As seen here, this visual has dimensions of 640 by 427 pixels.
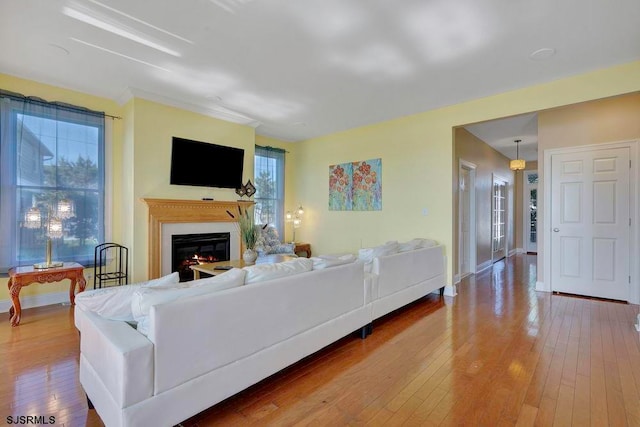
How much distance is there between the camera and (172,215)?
436 centimetres

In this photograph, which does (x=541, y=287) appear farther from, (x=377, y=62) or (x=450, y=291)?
(x=377, y=62)

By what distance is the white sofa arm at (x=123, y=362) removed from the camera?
1388mm

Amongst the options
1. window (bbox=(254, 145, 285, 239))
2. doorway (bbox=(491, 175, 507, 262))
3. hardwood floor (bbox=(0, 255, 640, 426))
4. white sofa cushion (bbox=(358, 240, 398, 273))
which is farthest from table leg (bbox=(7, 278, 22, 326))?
doorway (bbox=(491, 175, 507, 262))

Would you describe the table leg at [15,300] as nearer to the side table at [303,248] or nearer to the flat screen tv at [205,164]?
the flat screen tv at [205,164]

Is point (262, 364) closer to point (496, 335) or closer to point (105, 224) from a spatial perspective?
point (496, 335)

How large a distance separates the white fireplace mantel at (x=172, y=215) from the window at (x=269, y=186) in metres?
1.16

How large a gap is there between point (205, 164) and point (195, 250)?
1.36m

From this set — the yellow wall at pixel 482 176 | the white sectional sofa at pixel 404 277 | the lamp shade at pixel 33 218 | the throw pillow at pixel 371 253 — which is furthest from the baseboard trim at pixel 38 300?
A: the yellow wall at pixel 482 176

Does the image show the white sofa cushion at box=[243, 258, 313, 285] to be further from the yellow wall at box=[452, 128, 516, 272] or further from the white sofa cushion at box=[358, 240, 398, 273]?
the yellow wall at box=[452, 128, 516, 272]

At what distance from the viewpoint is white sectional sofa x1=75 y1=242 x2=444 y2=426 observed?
1.45 metres

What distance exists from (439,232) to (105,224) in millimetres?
4842

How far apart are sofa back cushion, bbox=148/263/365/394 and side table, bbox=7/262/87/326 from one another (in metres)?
2.84

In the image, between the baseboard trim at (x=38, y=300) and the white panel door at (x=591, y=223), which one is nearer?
the baseboard trim at (x=38, y=300)

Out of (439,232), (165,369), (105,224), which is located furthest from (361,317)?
(105,224)
